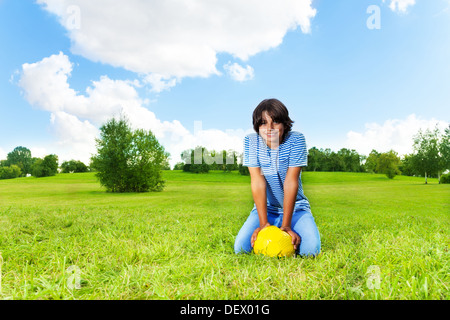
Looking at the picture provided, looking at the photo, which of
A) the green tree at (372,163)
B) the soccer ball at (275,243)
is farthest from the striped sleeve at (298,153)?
the green tree at (372,163)

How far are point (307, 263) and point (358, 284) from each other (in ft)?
2.18

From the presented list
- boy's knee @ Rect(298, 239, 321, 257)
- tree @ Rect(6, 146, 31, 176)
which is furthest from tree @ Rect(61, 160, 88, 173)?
boy's knee @ Rect(298, 239, 321, 257)

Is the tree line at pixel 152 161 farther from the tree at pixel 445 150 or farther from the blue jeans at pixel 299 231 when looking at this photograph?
the blue jeans at pixel 299 231

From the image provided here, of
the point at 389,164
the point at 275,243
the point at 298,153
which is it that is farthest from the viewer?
the point at 389,164

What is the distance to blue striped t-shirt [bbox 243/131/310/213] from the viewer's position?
380 centimetres

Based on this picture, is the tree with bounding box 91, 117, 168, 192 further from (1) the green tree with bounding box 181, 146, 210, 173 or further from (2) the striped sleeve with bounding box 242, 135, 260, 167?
(2) the striped sleeve with bounding box 242, 135, 260, 167

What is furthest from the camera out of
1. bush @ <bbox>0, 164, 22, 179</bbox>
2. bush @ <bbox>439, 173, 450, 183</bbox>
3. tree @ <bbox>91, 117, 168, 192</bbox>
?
bush @ <bbox>439, 173, 450, 183</bbox>

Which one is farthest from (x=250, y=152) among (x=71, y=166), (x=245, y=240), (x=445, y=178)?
(x=445, y=178)

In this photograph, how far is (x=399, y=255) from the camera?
3551mm

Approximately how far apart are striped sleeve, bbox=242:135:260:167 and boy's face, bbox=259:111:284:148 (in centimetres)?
20

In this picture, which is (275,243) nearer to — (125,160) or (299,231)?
(299,231)

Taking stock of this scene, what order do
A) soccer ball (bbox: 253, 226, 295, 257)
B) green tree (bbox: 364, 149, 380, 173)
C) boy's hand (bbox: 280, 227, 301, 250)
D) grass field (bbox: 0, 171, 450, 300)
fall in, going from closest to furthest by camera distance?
grass field (bbox: 0, 171, 450, 300)
soccer ball (bbox: 253, 226, 295, 257)
boy's hand (bbox: 280, 227, 301, 250)
green tree (bbox: 364, 149, 380, 173)

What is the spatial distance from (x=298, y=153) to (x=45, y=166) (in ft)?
133

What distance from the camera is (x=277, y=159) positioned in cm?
391
